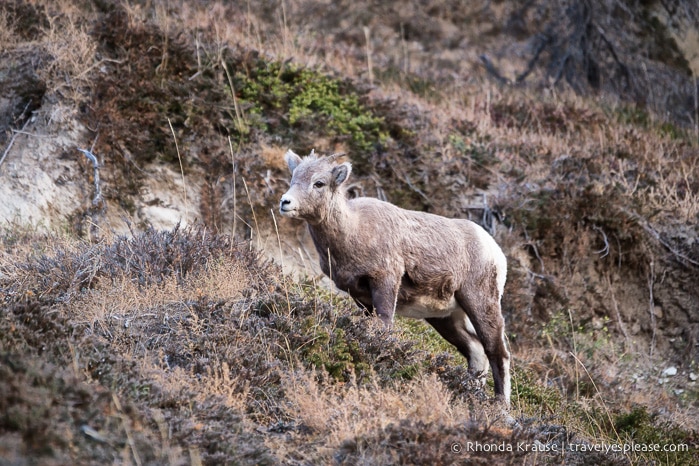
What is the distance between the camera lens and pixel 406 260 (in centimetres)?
680

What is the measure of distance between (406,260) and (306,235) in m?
3.55

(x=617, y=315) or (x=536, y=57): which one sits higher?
(x=536, y=57)

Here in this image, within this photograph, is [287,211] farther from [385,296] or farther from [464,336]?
[464,336]

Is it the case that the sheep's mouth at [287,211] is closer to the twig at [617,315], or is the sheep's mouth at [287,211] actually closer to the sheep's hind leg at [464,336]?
the sheep's hind leg at [464,336]

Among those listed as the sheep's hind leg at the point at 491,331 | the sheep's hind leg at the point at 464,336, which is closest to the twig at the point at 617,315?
the sheep's hind leg at the point at 464,336

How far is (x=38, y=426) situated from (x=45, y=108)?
6927 millimetres

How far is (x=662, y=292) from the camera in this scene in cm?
1073

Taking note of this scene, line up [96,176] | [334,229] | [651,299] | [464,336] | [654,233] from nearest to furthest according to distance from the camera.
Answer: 1. [334,229]
2. [464,336]
3. [96,176]
4. [651,299]
5. [654,233]

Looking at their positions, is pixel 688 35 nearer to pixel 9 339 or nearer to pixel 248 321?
pixel 248 321

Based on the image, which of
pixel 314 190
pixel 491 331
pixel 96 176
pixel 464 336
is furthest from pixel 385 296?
pixel 96 176

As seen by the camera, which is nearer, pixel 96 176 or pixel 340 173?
pixel 340 173

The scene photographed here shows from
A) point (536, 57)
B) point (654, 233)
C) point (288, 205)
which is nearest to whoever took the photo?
point (288, 205)

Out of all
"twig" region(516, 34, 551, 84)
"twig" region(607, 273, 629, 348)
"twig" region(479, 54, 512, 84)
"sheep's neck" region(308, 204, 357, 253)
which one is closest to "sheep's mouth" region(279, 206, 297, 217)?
"sheep's neck" region(308, 204, 357, 253)

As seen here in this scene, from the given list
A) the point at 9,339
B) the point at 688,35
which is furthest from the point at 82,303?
the point at 688,35
